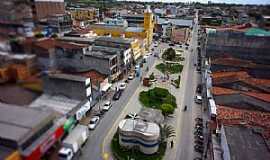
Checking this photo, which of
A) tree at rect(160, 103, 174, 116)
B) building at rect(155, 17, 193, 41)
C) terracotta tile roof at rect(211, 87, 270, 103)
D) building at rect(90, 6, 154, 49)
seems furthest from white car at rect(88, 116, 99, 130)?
building at rect(155, 17, 193, 41)

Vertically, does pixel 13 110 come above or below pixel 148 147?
above

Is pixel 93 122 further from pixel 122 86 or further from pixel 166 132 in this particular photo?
pixel 122 86

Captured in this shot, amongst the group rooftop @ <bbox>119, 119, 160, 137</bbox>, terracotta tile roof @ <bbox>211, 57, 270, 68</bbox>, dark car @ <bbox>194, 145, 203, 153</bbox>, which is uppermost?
terracotta tile roof @ <bbox>211, 57, 270, 68</bbox>

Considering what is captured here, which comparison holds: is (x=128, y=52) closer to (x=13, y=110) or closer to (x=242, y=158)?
(x=242, y=158)

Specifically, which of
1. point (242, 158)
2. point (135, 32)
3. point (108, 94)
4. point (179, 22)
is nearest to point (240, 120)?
point (242, 158)

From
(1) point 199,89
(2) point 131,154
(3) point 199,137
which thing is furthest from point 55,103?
(1) point 199,89

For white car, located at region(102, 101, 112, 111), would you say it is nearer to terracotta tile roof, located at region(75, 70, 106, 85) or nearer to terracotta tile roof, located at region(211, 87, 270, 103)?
terracotta tile roof, located at region(75, 70, 106, 85)

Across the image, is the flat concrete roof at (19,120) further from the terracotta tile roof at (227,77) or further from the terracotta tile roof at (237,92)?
the terracotta tile roof at (227,77)
